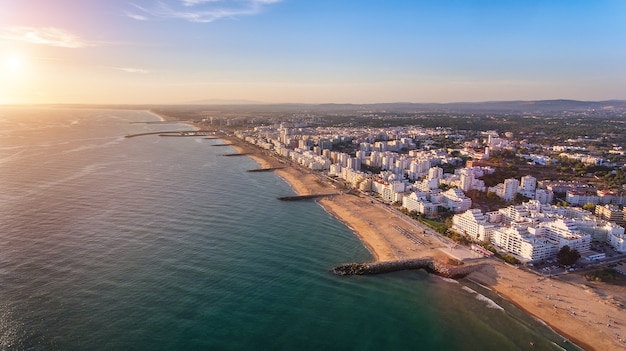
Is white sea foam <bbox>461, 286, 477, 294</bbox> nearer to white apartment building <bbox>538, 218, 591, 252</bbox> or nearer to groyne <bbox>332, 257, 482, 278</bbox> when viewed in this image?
groyne <bbox>332, 257, 482, 278</bbox>

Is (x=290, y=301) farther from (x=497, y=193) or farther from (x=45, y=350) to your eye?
(x=497, y=193)

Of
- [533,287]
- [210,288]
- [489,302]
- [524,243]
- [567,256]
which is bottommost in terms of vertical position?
[489,302]

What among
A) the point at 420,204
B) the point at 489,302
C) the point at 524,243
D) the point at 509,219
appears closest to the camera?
the point at 489,302

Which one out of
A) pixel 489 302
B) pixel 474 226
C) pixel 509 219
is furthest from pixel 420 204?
pixel 489 302

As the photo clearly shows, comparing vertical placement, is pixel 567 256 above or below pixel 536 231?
below

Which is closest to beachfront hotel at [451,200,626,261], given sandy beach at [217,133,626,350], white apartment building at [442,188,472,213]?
sandy beach at [217,133,626,350]

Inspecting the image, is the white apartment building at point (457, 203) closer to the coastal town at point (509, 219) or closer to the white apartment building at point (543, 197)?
the coastal town at point (509, 219)

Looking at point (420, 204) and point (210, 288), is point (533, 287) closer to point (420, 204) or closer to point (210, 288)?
point (420, 204)
